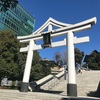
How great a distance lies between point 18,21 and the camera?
206ft

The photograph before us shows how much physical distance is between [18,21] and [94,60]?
2577 centimetres

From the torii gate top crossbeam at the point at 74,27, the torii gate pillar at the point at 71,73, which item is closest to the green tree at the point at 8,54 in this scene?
the torii gate top crossbeam at the point at 74,27

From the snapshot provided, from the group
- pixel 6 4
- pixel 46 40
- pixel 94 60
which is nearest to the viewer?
pixel 6 4

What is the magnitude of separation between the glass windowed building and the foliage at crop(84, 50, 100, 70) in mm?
22512

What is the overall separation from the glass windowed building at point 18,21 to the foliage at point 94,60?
73.9ft

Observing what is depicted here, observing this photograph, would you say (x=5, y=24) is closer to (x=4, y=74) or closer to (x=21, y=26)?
(x=21, y=26)

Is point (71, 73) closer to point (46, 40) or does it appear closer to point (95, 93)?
point (95, 93)

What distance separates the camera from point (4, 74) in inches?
878

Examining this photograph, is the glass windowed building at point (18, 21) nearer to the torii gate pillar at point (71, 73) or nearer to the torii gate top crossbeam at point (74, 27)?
the torii gate top crossbeam at point (74, 27)

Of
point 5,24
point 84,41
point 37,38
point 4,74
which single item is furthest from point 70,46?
→ point 5,24

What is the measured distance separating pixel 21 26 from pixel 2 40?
142 ft

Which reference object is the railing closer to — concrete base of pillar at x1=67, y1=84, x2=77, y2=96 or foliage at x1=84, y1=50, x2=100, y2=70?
concrete base of pillar at x1=67, y1=84, x2=77, y2=96

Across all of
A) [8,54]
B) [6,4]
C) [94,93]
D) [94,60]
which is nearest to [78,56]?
[94,60]

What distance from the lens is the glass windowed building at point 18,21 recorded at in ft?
184
